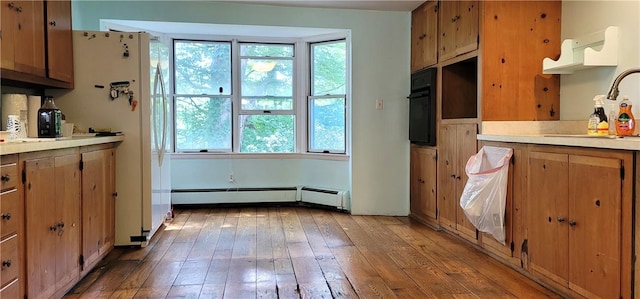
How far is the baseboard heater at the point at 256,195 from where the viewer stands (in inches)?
180

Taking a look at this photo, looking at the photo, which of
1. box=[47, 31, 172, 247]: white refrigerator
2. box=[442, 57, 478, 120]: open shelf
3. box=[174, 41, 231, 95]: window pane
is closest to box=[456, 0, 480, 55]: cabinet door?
box=[442, 57, 478, 120]: open shelf

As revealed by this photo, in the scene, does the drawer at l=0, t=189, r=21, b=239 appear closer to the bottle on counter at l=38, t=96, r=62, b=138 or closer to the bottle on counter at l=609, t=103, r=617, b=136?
the bottle on counter at l=38, t=96, r=62, b=138

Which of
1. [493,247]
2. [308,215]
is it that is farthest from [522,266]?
[308,215]

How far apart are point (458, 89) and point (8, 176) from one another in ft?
10.6

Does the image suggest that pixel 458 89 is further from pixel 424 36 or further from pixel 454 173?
pixel 454 173

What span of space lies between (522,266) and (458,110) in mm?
1552

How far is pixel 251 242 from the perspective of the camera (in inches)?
129

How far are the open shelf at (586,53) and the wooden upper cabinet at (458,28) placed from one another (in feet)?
1.81

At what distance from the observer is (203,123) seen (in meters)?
4.74

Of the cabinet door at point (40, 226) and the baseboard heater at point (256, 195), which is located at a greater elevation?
the cabinet door at point (40, 226)

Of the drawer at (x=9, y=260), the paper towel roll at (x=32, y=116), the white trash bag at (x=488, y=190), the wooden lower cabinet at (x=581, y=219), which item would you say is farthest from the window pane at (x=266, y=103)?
the drawer at (x=9, y=260)

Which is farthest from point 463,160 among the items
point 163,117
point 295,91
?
point 163,117

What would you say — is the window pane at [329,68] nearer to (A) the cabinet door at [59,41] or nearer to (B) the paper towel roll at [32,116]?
(A) the cabinet door at [59,41]

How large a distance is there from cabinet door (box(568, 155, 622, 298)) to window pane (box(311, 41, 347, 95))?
284 cm
